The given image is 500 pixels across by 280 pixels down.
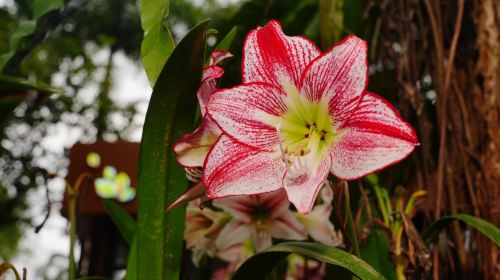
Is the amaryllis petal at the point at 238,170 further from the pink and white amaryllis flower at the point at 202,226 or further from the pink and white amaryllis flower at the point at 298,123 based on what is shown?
the pink and white amaryllis flower at the point at 202,226

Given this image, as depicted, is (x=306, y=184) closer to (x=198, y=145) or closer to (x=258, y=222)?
(x=198, y=145)

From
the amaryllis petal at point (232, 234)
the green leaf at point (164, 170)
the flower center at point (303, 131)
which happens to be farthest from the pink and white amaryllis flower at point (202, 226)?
the flower center at point (303, 131)

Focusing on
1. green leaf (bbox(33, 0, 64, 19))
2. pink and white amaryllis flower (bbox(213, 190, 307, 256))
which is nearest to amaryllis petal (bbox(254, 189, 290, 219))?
pink and white amaryllis flower (bbox(213, 190, 307, 256))

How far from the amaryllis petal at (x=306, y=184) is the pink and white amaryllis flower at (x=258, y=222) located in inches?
8.0

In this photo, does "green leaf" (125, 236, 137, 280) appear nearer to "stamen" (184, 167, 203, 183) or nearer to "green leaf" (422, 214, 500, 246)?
"stamen" (184, 167, 203, 183)

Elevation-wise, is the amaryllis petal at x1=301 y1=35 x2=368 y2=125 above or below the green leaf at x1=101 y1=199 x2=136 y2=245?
above

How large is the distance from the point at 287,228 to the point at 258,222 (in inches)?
1.4

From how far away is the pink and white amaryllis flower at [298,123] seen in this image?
1.32ft

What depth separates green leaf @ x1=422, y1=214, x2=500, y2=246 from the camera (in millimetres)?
503

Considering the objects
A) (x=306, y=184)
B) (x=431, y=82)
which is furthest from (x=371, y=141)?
(x=431, y=82)

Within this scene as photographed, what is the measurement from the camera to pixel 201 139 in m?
0.46

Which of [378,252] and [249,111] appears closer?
[249,111]

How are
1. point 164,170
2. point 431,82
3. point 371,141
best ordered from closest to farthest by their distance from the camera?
point 371,141 < point 164,170 < point 431,82

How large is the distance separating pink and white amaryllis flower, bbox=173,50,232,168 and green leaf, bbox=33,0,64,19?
0.34 m
